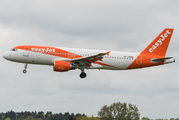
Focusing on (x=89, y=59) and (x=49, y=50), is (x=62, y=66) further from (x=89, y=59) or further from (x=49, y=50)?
(x=89, y=59)

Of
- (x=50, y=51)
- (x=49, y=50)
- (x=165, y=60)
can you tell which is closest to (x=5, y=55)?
(x=49, y=50)

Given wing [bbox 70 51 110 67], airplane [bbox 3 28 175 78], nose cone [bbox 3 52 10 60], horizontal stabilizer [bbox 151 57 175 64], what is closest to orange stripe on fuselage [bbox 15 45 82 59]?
airplane [bbox 3 28 175 78]

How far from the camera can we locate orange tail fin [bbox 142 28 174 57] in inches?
2509

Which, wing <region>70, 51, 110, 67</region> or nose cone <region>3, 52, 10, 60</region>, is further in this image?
nose cone <region>3, 52, 10, 60</region>

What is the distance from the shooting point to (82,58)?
186 feet

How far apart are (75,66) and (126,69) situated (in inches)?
397

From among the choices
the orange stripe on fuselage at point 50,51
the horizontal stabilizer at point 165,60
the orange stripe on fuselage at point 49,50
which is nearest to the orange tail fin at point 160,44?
the horizontal stabilizer at point 165,60

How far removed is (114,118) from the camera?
308 feet

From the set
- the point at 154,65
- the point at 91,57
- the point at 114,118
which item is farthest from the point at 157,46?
the point at 114,118

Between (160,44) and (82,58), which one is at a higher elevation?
(160,44)

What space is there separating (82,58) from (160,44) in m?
16.3

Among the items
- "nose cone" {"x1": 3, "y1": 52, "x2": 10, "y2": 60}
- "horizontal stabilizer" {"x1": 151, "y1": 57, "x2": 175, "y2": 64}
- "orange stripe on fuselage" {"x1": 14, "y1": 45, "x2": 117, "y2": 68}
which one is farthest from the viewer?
"horizontal stabilizer" {"x1": 151, "y1": 57, "x2": 175, "y2": 64}

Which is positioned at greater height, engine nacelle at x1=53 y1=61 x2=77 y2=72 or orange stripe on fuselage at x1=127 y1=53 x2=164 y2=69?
orange stripe on fuselage at x1=127 y1=53 x2=164 y2=69

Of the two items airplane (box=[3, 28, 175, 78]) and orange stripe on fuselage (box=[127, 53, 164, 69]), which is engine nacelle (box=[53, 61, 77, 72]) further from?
orange stripe on fuselage (box=[127, 53, 164, 69])
